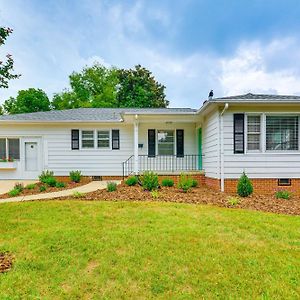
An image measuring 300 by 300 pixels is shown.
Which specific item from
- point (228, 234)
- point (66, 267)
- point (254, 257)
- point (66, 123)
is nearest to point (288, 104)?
point (228, 234)

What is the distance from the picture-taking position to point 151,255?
414 cm

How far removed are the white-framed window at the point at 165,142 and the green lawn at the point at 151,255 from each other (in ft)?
24.8

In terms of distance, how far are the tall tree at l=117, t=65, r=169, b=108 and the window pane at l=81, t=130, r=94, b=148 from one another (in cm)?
1881

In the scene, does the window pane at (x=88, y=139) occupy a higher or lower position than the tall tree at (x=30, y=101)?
lower

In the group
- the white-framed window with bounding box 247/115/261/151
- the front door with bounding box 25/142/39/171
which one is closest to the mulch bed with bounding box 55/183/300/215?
the white-framed window with bounding box 247/115/261/151

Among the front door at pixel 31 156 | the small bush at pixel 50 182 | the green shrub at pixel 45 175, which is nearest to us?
the small bush at pixel 50 182

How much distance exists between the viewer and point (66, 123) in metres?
14.0

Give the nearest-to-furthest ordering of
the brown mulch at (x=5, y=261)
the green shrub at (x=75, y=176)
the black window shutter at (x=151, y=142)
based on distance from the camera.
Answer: the brown mulch at (x=5, y=261), the green shrub at (x=75, y=176), the black window shutter at (x=151, y=142)

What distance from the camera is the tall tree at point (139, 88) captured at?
3303cm

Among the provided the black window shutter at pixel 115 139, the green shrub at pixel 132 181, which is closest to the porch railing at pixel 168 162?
the black window shutter at pixel 115 139

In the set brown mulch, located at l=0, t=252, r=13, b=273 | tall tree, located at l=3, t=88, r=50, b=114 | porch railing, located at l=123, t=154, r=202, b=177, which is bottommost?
brown mulch, located at l=0, t=252, r=13, b=273

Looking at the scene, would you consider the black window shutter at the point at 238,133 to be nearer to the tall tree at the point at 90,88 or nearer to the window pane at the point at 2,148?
the window pane at the point at 2,148

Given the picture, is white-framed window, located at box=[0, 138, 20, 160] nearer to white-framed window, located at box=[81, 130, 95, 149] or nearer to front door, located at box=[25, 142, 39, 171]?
front door, located at box=[25, 142, 39, 171]

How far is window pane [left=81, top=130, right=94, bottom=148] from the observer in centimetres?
1428
